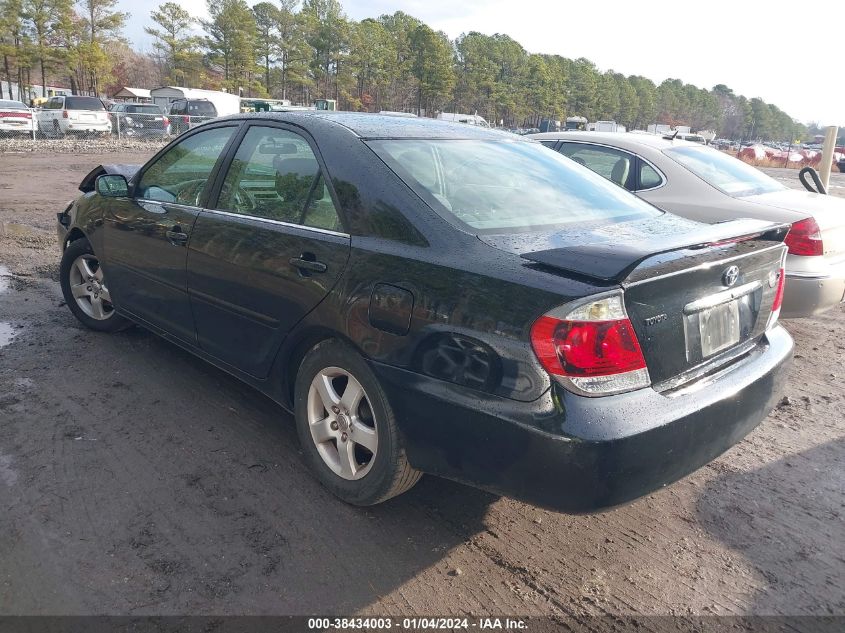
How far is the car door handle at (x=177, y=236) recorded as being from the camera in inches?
146

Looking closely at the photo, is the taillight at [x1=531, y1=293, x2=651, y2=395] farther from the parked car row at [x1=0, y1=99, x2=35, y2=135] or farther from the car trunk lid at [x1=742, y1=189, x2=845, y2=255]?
the parked car row at [x1=0, y1=99, x2=35, y2=135]

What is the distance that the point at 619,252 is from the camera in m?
2.24

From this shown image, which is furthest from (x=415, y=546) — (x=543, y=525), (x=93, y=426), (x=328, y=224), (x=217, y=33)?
(x=217, y=33)

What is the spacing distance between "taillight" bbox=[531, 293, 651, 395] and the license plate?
1.57ft

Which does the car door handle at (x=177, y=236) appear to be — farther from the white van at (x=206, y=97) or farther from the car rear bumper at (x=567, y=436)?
the white van at (x=206, y=97)

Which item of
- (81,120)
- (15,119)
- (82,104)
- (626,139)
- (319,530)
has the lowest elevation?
(319,530)

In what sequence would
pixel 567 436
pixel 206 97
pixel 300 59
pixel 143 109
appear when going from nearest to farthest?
pixel 567 436 → pixel 143 109 → pixel 206 97 → pixel 300 59

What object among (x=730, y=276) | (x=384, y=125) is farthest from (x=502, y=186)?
(x=730, y=276)

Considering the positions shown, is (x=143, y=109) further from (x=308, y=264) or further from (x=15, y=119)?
(x=308, y=264)

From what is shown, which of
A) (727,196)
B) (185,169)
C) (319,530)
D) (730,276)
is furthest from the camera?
(727,196)

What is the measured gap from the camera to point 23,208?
10656 mm

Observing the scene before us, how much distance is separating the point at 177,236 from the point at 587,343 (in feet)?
8.45

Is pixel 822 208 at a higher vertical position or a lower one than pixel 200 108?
lower

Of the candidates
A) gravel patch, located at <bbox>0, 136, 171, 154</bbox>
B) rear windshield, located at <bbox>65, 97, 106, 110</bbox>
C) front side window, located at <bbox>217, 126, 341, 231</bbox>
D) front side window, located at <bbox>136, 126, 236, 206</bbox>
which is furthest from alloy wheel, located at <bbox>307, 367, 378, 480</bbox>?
rear windshield, located at <bbox>65, 97, 106, 110</bbox>
